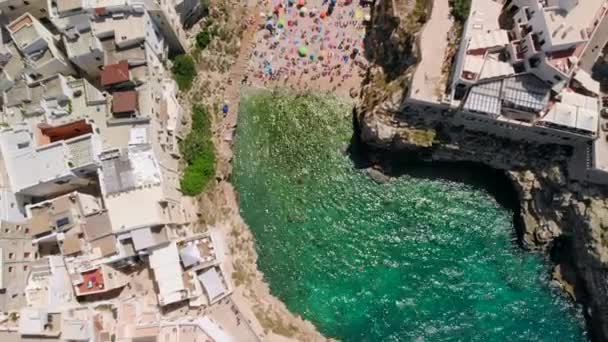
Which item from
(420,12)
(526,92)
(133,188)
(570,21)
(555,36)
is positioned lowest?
(133,188)

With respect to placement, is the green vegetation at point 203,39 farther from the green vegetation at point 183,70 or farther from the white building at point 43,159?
the white building at point 43,159

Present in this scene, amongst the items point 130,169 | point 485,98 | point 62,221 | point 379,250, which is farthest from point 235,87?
point 485,98

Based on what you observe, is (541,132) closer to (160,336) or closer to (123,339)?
(160,336)

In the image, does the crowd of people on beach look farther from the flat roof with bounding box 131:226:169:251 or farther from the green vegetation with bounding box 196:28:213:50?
the flat roof with bounding box 131:226:169:251

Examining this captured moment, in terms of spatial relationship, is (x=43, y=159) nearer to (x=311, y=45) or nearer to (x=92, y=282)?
(x=92, y=282)

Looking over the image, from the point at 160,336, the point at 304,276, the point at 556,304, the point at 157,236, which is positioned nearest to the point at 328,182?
the point at 304,276

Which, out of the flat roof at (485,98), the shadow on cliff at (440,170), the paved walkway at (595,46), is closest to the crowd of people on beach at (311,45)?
the shadow on cliff at (440,170)

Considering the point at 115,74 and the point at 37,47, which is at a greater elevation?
the point at 37,47
